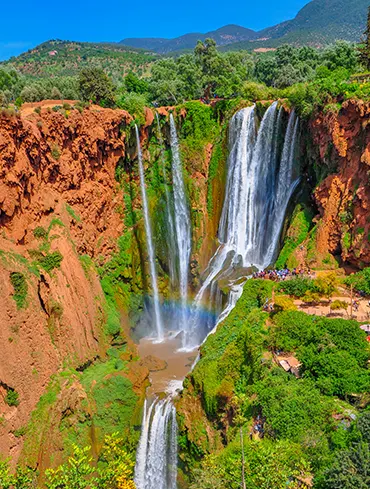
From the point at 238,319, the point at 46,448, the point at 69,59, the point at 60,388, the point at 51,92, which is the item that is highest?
the point at 69,59

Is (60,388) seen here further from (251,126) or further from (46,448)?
(251,126)

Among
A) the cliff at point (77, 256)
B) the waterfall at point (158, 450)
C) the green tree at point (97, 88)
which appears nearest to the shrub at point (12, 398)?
the cliff at point (77, 256)

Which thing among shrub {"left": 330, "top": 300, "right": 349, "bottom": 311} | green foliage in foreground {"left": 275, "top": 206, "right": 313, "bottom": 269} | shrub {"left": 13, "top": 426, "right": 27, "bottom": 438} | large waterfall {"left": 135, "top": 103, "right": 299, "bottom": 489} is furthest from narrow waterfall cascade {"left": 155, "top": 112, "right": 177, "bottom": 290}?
shrub {"left": 330, "top": 300, "right": 349, "bottom": 311}

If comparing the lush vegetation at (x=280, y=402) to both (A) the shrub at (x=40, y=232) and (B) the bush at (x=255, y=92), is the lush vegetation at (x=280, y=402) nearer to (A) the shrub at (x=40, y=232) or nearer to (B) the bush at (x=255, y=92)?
(A) the shrub at (x=40, y=232)

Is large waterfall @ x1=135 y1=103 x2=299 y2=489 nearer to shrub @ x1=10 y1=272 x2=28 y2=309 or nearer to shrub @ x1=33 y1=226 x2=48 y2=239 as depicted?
shrub @ x1=33 y1=226 x2=48 y2=239

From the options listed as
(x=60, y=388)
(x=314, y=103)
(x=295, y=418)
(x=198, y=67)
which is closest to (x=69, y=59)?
(x=198, y=67)

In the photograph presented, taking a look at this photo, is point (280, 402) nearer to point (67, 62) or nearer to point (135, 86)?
point (135, 86)

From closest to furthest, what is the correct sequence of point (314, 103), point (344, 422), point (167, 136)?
point (344, 422) < point (314, 103) < point (167, 136)
